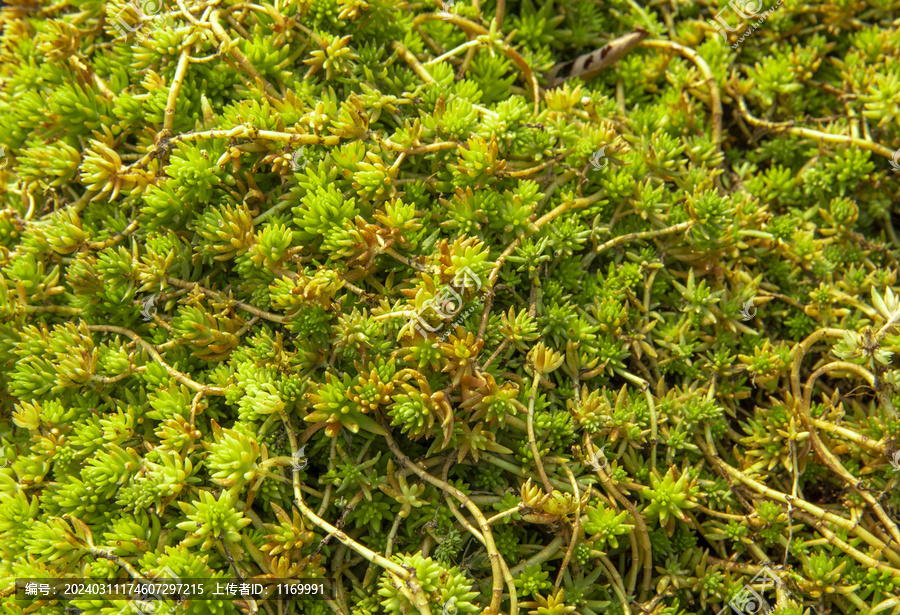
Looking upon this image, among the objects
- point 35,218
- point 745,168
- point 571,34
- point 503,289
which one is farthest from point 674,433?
point 35,218

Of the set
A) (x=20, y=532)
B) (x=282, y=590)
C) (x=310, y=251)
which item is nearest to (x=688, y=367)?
(x=310, y=251)

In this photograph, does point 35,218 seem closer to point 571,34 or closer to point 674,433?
point 571,34

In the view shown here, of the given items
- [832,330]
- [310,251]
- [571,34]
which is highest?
[571,34]

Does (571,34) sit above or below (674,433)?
above

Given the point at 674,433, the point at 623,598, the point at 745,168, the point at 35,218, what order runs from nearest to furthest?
the point at 623,598
the point at 674,433
the point at 35,218
the point at 745,168

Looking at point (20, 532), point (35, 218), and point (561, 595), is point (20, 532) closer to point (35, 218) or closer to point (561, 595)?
point (35, 218)

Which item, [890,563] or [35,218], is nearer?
[890,563]

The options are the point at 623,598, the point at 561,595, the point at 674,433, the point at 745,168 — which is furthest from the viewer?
the point at 745,168
